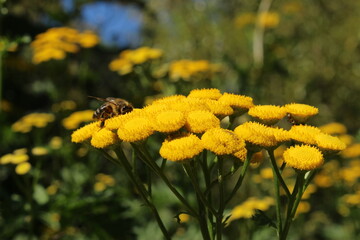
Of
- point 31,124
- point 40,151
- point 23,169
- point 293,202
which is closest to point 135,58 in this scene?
point 31,124

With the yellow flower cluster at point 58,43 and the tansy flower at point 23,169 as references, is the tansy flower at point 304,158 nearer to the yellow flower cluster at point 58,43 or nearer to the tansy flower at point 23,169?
the tansy flower at point 23,169

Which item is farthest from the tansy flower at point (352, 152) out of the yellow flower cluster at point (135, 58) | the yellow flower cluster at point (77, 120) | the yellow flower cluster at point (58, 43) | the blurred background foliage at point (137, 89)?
the yellow flower cluster at point (58, 43)

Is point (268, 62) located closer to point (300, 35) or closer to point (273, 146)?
point (300, 35)

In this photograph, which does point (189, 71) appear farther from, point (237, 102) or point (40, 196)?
point (237, 102)

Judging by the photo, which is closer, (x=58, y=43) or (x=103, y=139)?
(x=103, y=139)

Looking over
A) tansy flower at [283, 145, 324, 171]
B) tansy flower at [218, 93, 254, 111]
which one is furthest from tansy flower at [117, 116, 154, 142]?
tansy flower at [283, 145, 324, 171]

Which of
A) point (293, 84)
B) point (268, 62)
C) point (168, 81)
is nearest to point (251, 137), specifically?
point (168, 81)
